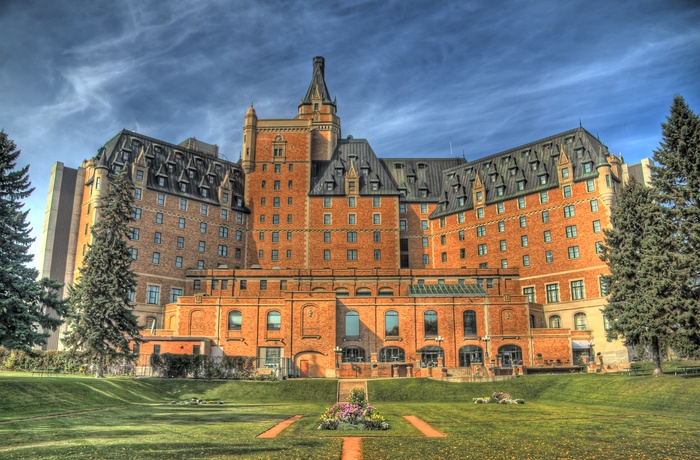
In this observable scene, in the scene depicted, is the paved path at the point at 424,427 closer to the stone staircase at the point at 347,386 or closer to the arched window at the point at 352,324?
the stone staircase at the point at 347,386

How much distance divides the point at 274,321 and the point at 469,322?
70.7ft

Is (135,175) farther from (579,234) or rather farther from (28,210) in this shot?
(579,234)

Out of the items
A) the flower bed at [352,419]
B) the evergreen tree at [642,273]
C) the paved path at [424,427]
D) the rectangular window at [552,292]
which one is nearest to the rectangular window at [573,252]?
the rectangular window at [552,292]

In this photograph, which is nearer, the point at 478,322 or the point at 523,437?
the point at 523,437

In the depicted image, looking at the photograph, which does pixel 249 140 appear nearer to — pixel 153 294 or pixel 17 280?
pixel 153 294

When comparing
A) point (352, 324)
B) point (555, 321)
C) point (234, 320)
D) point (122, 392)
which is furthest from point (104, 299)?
point (555, 321)

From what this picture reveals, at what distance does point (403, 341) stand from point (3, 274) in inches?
1577

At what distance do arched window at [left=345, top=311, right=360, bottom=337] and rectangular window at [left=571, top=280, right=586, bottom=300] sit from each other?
82.5 ft

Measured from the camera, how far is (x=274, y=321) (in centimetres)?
5984

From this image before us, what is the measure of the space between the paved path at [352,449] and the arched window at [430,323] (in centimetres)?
4212

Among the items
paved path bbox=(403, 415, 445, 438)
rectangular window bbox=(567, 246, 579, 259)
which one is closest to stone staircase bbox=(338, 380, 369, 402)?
paved path bbox=(403, 415, 445, 438)

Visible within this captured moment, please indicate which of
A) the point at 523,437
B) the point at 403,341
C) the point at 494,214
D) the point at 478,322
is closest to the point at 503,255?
the point at 494,214

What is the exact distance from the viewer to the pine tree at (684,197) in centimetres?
3319

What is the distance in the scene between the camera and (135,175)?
6888 cm
